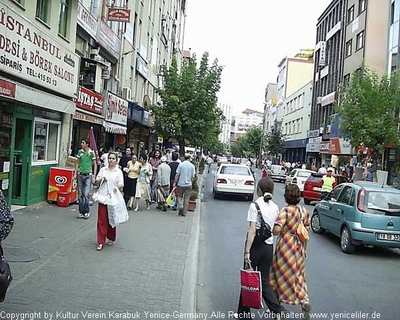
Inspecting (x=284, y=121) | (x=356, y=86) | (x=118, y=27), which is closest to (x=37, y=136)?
(x=118, y=27)

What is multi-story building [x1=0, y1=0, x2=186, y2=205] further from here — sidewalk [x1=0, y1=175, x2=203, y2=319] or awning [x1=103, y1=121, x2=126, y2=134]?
sidewalk [x1=0, y1=175, x2=203, y2=319]

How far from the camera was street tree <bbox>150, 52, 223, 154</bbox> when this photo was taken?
Answer: 25.6 m

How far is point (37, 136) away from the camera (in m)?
12.8

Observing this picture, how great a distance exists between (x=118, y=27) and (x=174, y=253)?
1689cm

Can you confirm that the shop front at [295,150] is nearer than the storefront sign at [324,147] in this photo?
No

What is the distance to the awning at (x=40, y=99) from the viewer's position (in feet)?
32.8

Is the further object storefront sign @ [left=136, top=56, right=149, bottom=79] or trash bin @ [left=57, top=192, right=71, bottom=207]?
storefront sign @ [left=136, top=56, right=149, bottom=79]

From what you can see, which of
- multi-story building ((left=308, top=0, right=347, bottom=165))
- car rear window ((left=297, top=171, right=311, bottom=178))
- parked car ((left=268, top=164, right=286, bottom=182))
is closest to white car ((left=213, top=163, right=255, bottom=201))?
car rear window ((left=297, top=171, right=311, bottom=178))

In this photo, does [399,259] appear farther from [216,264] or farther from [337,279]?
[216,264]

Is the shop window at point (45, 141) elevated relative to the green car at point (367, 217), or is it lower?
elevated

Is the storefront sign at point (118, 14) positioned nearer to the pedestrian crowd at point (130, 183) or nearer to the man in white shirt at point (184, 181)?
the pedestrian crowd at point (130, 183)

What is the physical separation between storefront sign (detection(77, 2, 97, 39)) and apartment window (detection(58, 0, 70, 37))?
100 cm

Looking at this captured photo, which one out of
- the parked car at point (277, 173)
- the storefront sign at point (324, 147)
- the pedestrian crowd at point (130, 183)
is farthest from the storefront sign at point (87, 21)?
the storefront sign at point (324, 147)

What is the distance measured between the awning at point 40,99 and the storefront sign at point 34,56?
1.32 feet
